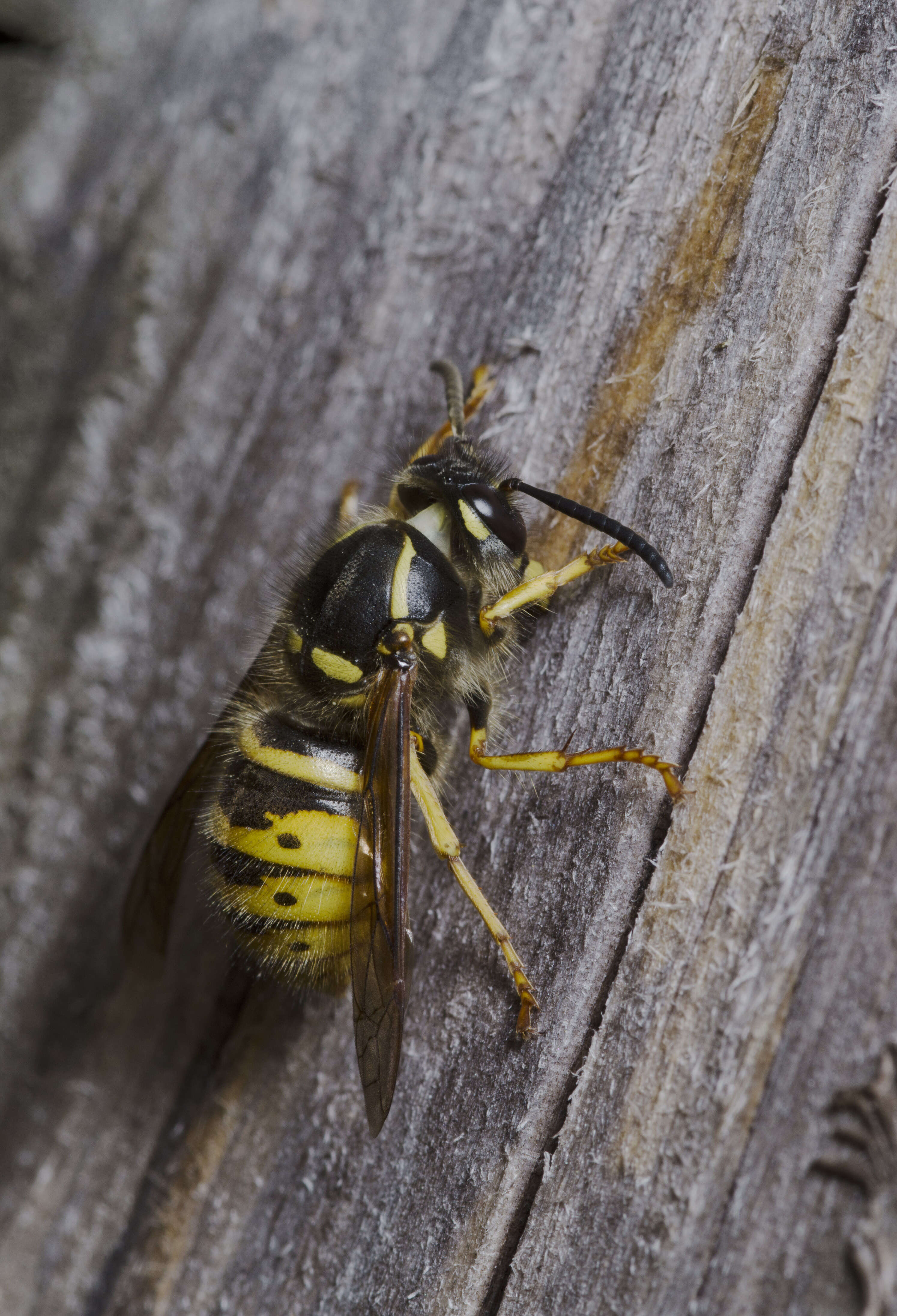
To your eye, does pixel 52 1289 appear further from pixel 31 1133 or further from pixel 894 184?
Result: pixel 894 184

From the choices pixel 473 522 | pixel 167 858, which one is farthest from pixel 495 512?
pixel 167 858

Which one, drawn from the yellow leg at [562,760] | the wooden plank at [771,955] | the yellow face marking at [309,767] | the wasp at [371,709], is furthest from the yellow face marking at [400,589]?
the wooden plank at [771,955]

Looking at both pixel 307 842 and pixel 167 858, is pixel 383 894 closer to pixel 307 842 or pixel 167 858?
pixel 307 842

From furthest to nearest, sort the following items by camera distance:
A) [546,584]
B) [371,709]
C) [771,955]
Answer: [371,709]
[546,584]
[771,955]

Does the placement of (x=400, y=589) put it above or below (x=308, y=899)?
above

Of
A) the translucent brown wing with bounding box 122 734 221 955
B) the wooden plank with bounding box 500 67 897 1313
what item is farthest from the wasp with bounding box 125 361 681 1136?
the wooden plank with bounding box 500 67 897 1313

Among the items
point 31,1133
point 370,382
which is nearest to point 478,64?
point 370,382
